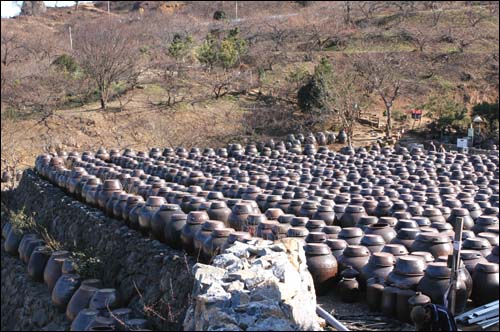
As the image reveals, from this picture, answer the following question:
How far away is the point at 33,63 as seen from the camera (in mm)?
27531

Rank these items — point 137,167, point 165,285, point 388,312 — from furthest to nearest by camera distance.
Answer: point 137,167 → point 165,285 → point 388,312

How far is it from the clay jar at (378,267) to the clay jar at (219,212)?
9.16 ft

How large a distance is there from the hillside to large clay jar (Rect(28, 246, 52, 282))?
11613 millimetres

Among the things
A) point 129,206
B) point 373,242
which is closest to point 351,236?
point 373,242

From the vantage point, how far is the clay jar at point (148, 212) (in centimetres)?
966

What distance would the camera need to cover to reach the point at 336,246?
308 inches

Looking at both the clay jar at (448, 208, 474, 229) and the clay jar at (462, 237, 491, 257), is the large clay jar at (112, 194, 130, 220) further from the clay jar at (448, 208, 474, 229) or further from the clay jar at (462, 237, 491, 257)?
the clay jar at (462, 237, 491, 257)

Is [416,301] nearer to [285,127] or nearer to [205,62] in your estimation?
[285,127]

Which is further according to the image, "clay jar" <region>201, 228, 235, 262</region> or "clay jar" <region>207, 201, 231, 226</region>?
"clay jar" <region>207, 201, 231, 226</region>

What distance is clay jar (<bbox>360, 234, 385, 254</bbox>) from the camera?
7973 mm

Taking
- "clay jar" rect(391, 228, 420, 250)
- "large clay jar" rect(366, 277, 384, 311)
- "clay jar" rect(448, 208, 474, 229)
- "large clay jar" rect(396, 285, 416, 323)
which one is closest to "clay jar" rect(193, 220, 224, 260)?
"large clay jar" rect(366, 277, 384, 311)

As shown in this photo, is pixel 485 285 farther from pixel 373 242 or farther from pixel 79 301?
pixel 79 301

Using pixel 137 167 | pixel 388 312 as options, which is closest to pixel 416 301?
pixel 388 312

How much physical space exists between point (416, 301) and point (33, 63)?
24.9m
